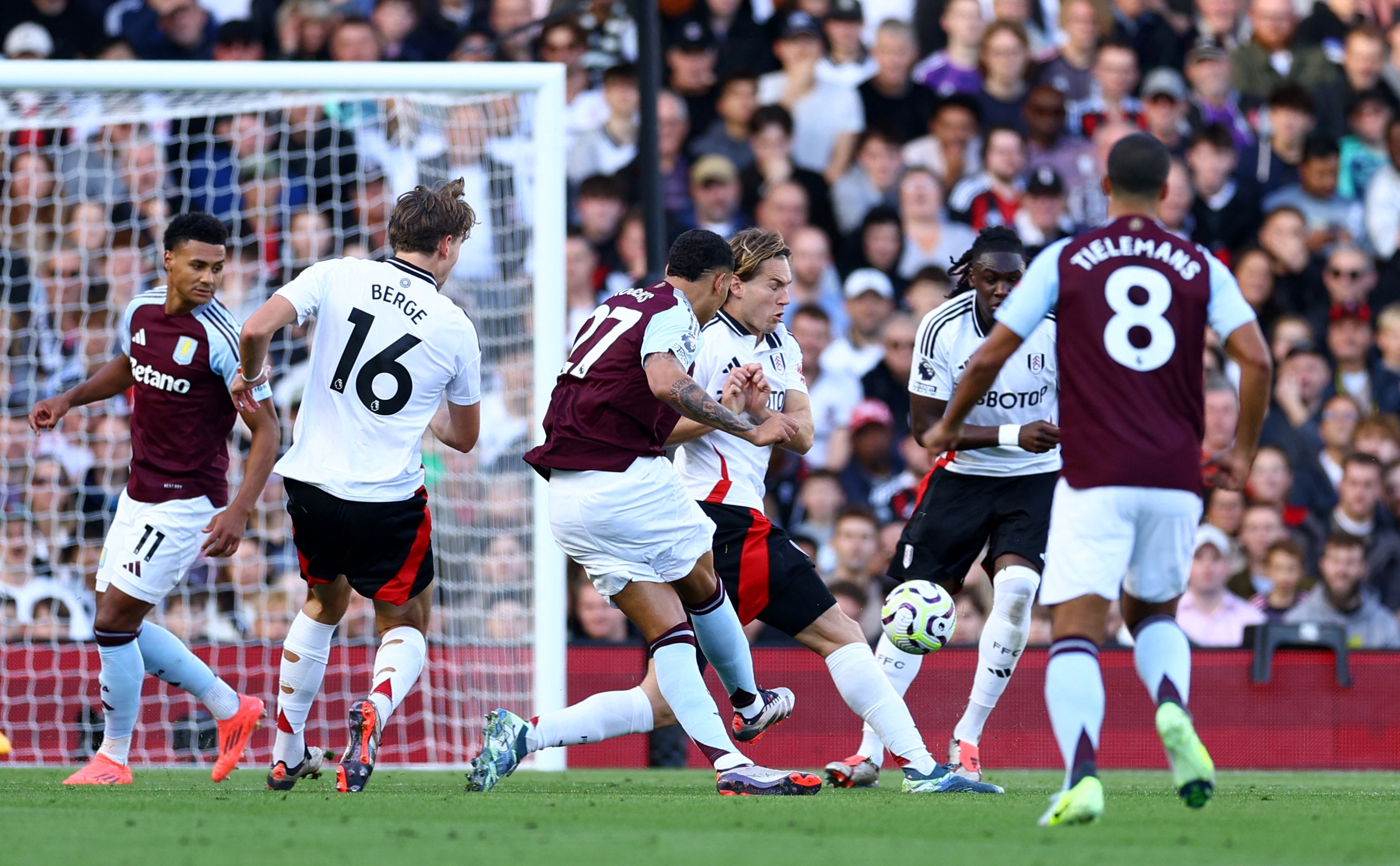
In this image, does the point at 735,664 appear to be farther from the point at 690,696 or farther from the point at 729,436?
the point at 729,436

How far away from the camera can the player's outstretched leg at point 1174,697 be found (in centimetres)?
508

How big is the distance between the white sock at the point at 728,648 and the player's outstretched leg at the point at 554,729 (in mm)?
337

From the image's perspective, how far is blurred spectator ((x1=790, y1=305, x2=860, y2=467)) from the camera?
39.9 feet

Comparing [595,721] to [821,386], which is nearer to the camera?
[595,721]

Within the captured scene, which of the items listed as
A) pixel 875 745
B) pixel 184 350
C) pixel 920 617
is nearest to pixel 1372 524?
pixel 875 745

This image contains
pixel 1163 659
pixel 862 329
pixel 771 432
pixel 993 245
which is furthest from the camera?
pixel 862 329

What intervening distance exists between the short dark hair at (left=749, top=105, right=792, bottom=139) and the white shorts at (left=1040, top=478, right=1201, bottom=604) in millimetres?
7988

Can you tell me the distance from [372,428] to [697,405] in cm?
147

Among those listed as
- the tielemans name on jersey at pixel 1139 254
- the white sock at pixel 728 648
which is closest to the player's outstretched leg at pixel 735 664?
the white sock at pixel 728 648

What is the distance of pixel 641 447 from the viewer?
Result: 667 cm

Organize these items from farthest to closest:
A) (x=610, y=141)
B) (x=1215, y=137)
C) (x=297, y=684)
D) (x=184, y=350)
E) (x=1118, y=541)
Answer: (x=1215, y=137) < (x=610, y=141) < (x=184, y=350) < (x=297, y=684) < (x=1118, y=541)

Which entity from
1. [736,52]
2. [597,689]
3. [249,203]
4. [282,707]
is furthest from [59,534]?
[736,52]

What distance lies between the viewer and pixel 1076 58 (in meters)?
13.6

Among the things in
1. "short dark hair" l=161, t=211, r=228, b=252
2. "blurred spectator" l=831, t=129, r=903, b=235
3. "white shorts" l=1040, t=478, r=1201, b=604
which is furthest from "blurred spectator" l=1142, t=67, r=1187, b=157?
"white shorts" l=1040, t=478, r=1201, b=604
